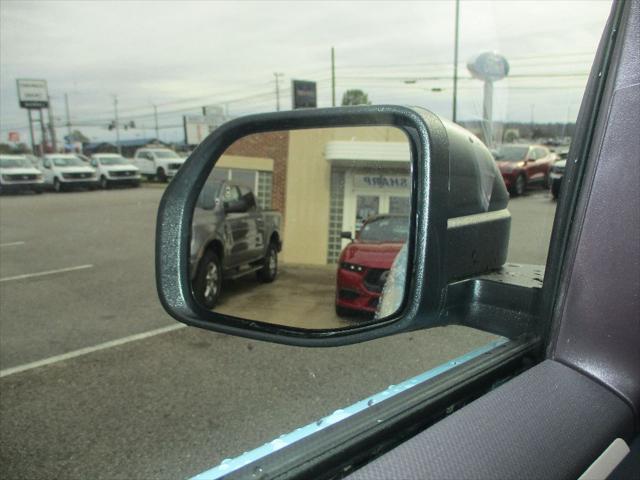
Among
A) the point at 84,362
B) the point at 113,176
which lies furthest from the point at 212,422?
the point at 113,176

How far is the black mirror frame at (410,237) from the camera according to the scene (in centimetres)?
102

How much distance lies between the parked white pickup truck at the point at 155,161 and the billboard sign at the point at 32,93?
19.3m

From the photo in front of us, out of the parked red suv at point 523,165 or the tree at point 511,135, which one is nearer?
the parked red suv at point 523,165

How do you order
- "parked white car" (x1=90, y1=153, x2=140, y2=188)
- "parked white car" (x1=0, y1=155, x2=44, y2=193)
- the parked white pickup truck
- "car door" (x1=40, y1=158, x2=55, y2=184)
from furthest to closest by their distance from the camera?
the parked white pickup truck, "parked white car" (x1=90, y1=153, x2=140, y2=188), "car door" (x1=40, y1=158, x2=55, y2=184), "parked white car" (x1=0, y1=155, x2=44, y2=193)

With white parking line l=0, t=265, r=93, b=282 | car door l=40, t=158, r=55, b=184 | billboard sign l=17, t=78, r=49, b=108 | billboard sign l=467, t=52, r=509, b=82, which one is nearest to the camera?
billboard sign l=467, t=52, r=509, b=82

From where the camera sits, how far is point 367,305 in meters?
1.32

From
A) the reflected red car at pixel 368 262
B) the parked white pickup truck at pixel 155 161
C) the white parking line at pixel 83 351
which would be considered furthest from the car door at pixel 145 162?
the reflected red car at pixel 368 262

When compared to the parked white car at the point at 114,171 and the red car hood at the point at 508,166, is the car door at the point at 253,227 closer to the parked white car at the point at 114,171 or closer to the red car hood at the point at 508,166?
the red car hood at the point at 508,166

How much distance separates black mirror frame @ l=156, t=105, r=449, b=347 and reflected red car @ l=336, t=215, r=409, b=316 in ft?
0.63

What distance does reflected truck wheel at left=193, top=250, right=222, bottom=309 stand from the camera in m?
1.35

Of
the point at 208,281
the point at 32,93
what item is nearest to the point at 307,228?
the point at 208,281

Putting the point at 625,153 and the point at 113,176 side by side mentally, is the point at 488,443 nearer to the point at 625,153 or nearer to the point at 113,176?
the point at 625,153

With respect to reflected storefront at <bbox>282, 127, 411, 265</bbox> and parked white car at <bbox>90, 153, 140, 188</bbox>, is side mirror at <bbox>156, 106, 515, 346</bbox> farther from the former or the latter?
parked white car at <bbox>90, 153, 140, 188</bbox>

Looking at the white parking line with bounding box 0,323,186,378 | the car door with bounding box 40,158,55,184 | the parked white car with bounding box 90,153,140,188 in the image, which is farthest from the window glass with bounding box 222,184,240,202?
the parked white car with bounding box 90,153,140,188
